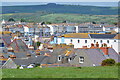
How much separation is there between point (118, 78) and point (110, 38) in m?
55.2

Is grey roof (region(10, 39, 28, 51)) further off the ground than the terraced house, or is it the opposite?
the terraced house

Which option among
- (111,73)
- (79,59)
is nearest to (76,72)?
(111,73)

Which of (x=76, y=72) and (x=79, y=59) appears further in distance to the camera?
(x=79, y=59)

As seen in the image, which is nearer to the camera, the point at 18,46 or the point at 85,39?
the point at 18,46

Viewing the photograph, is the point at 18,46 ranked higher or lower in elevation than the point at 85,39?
lower

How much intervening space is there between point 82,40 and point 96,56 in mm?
39498

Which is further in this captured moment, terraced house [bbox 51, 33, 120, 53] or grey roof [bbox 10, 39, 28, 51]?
terraced house [bbox 51, 33, 120, 53]

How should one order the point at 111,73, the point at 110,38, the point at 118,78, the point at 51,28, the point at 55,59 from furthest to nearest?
1. the point at 51,28
2. the point at 110,38
3. the point at 55,59
4. the point at 111,73
5. the point at 118,78

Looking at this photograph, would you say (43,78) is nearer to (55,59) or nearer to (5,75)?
(5,75)

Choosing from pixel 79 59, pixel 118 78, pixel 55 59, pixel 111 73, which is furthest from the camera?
pixel 55 59

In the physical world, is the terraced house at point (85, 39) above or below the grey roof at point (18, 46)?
above

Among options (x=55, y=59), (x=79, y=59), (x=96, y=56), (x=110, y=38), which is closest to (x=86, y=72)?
(x=79, y=59)

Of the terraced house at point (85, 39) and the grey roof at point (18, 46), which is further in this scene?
the terraced house at point (85, 39)

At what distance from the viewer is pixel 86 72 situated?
11.1 meters
